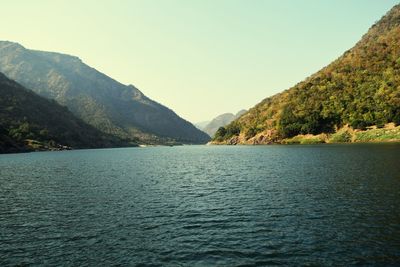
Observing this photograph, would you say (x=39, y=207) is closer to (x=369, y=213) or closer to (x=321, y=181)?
(x=369, y=213)

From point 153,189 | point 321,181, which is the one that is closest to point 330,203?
point 321,181

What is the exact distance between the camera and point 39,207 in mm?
53812

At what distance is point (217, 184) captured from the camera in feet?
241

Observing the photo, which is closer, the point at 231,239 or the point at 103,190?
the point at 231,239

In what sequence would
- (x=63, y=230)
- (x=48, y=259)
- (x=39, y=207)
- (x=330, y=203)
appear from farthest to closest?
(x=39, y=207), (x=330, y=203), (x=63, y=230), (x=48, y=259)

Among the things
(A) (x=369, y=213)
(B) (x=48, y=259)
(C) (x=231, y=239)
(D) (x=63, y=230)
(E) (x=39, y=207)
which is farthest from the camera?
(E) (x=39, y=207)

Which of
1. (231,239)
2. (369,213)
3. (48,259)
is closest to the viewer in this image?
(48,259)

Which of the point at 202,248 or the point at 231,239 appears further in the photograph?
the point at 231,239

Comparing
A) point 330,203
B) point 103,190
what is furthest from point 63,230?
point 330,203

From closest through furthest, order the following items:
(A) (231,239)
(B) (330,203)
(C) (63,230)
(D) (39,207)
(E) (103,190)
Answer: (A) (231,239)
(C) (63,230)
(B) (330,203)
(D) (39,207)
(E) (103,190)

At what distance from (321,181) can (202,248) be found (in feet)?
150

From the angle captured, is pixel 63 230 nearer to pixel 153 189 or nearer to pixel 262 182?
pixel 153 189

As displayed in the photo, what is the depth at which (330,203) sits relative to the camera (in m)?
49.9

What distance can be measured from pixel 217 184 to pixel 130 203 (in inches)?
937
